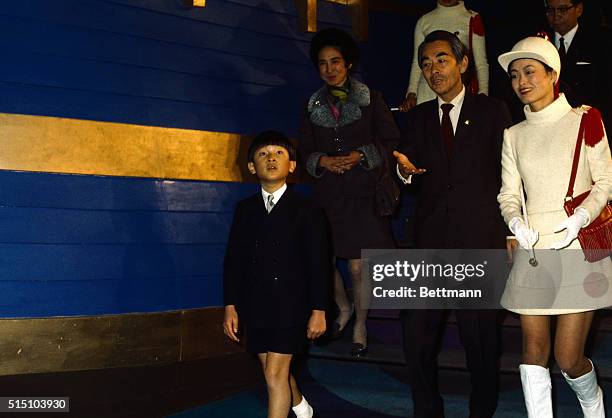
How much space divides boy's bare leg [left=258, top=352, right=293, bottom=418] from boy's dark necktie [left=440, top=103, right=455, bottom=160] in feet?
4.33

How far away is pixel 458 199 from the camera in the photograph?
4.49m

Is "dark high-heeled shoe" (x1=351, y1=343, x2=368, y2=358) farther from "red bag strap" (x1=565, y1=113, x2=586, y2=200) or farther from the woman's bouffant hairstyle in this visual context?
"red bag strap" (x1=565, y1=113, x2=586, y2=200)

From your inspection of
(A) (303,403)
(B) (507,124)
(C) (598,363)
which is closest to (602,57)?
(B) (507,124)

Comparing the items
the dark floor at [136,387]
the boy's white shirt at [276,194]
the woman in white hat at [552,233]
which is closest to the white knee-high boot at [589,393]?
the woman in white hat at [552,233]

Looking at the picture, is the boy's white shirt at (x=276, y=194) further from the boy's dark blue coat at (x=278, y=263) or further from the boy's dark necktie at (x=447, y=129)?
the boy's dark necktie at (x=447, y=129)

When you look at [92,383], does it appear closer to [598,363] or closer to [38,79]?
[38,79]

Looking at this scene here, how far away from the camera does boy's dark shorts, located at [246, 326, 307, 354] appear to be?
4246mm

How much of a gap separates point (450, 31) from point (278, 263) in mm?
2585

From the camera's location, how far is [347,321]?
20.6 feet

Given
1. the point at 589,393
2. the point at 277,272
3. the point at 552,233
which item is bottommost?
the point at 589,393

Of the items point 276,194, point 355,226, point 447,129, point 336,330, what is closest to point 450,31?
point 355,226

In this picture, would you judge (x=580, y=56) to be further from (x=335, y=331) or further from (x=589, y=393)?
(x=589, y=393)

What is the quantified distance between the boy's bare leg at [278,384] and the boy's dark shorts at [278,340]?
0.04 m

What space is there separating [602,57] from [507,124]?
1577 mm
